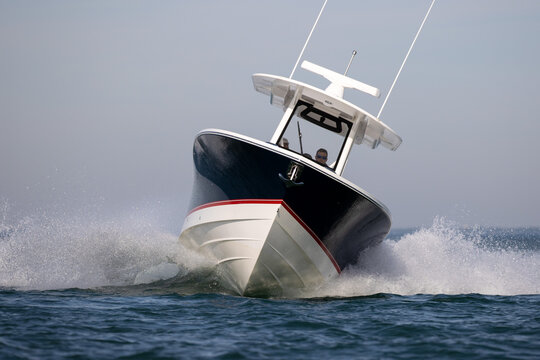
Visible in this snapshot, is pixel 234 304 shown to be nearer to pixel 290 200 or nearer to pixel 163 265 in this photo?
pixel 290 200

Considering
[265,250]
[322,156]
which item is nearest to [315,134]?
[322,156]

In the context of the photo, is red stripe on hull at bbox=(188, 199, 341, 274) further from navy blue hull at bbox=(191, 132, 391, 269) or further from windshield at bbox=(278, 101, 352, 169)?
windshield at bbox=(278, 101, 352, 169)

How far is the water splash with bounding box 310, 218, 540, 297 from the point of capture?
10.4m

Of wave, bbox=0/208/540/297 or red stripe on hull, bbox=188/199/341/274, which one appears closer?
red stripe on hull, bbox=188/199/341/274

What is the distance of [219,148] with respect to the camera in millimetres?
9523

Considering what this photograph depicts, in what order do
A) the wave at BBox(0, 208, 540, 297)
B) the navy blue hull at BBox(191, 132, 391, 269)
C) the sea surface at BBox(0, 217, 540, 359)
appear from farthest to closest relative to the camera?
the wave at BBox(0, 208, 540, 297) < the navy blue hull at BBox(191, 132, 391, 269) < the sea surface at BBox(0, 217, 540, 359)

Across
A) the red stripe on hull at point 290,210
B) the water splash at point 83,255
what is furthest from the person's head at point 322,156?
the water splash at point 83,255

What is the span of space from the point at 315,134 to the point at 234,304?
347 centimetres

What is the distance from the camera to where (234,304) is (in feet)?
27.9

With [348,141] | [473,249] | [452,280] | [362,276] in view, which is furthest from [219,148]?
[473,249]

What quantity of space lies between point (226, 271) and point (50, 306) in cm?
278

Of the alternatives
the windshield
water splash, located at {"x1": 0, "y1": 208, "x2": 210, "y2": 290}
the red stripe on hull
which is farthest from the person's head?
water splash, located at {"x1": 0, "y1": 208, "x2": 210, "y2": 290}

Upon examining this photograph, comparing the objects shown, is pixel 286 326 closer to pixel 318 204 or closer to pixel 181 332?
pixel 181 332

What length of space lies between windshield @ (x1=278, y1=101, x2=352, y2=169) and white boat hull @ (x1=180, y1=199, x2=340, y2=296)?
5.47ft
